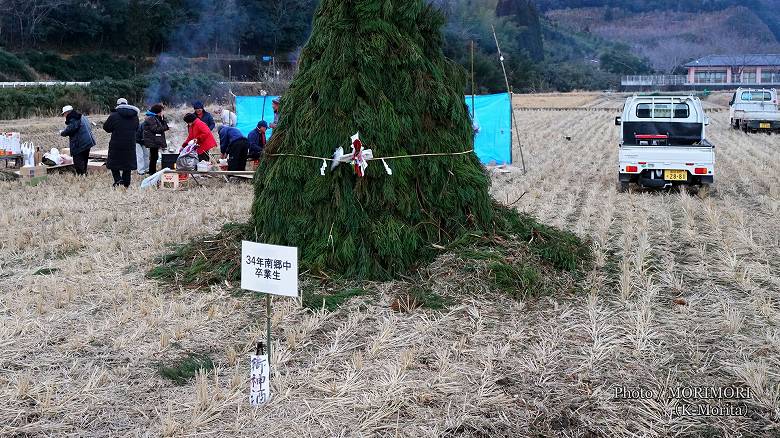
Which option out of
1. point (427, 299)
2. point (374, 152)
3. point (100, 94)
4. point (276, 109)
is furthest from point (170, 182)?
point (100, 94)

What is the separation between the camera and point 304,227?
6.95 m

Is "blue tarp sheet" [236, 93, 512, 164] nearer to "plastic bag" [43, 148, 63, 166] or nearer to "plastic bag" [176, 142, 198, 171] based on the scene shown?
"plastic bag" [176, 142, 198, 171]

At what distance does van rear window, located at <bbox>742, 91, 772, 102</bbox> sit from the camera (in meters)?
28.1

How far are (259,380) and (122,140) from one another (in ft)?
31.9

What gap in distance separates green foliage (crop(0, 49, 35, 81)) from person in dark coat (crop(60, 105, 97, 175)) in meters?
27.0

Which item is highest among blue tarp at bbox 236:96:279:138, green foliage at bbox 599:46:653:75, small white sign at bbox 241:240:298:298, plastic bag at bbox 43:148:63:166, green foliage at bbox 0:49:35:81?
green foliage at bbox 599:46:653:75

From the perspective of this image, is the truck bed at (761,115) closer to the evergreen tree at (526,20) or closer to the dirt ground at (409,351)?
the dirt ground at (409,351)

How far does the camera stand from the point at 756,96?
93.1 ft

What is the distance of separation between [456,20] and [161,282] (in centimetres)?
4613

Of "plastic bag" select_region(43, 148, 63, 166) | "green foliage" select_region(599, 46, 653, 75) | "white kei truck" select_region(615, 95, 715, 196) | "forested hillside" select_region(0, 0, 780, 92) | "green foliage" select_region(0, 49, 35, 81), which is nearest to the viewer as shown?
"white kei truck" select_region(615, 95, 715, 196)

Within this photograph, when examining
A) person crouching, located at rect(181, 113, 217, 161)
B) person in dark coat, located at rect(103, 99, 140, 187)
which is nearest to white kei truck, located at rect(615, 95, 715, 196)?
person crouching, located at rect(181, 113, 217, 161)

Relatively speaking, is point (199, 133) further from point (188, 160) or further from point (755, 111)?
point (755, 111)

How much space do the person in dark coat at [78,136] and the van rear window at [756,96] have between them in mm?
22719

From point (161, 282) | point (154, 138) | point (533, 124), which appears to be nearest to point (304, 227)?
point (161, 282)
